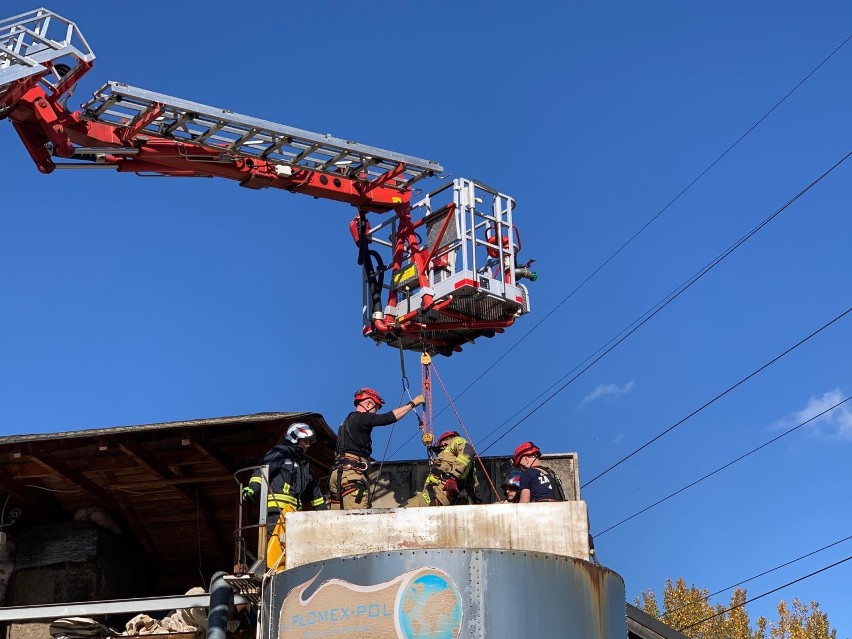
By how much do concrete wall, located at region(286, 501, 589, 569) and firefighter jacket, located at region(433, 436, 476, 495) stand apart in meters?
2.04

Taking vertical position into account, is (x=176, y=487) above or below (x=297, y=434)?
above

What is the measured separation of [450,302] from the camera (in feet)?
66.0

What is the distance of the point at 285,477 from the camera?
16.7m

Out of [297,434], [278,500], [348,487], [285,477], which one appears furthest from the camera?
[297,434]

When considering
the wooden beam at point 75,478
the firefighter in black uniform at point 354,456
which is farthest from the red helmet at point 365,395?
the wooden beam at point 75,478

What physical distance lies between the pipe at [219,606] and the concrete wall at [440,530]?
5.51ft

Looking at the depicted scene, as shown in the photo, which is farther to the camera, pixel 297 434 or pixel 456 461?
pixel 456 461

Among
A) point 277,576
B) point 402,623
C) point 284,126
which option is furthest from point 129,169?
point 402,623

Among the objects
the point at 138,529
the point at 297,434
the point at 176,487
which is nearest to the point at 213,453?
the point at 176,487

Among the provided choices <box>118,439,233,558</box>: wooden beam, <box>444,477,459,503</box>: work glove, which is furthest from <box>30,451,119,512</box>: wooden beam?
<box>444,477,459,503</box>: work glove

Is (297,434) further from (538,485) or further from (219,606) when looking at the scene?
(538,485)

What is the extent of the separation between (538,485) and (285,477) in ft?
11.8

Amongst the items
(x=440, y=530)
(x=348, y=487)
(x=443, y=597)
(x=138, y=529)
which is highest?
(x=138, y=529)

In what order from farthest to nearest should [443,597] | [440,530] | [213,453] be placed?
[213,453] → [440,530] → [443,597]
